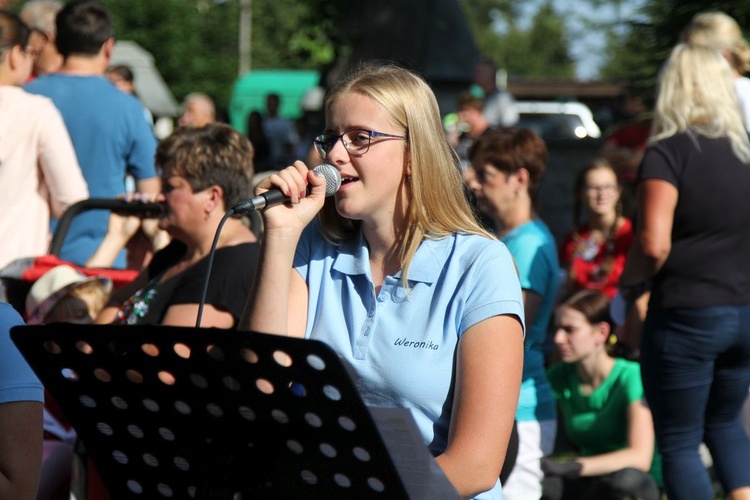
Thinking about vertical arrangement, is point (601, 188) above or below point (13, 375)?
above

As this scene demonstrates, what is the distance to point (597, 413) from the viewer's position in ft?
17.3

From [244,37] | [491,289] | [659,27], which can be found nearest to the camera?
[491,289]

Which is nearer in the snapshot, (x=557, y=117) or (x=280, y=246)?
(x=280, y=246)

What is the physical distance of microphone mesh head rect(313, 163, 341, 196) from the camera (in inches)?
105

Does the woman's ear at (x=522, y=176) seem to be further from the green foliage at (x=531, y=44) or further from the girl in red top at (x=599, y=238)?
the green foliage at (x=531, y=44)

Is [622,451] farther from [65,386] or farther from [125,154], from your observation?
[65,386]

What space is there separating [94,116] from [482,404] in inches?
135

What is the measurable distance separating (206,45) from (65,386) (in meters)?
42.4

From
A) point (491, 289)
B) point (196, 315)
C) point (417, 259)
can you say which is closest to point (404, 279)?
point (417, 259)

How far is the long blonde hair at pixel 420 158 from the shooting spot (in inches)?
106

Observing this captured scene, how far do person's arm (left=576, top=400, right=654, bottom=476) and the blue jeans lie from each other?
80 centimetres

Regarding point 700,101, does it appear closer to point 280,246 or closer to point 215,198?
point 215,198

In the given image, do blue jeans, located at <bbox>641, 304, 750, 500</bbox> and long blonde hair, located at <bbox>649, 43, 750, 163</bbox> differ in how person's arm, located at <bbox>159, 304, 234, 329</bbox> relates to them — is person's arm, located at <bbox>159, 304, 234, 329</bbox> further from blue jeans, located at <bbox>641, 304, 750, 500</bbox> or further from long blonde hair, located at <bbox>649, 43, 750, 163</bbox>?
long blonde hair, located at <bbox>649, 43, 750, 163</bbox>

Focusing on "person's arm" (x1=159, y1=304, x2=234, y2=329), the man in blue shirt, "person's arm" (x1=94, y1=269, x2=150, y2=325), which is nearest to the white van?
the man in blue shirt
